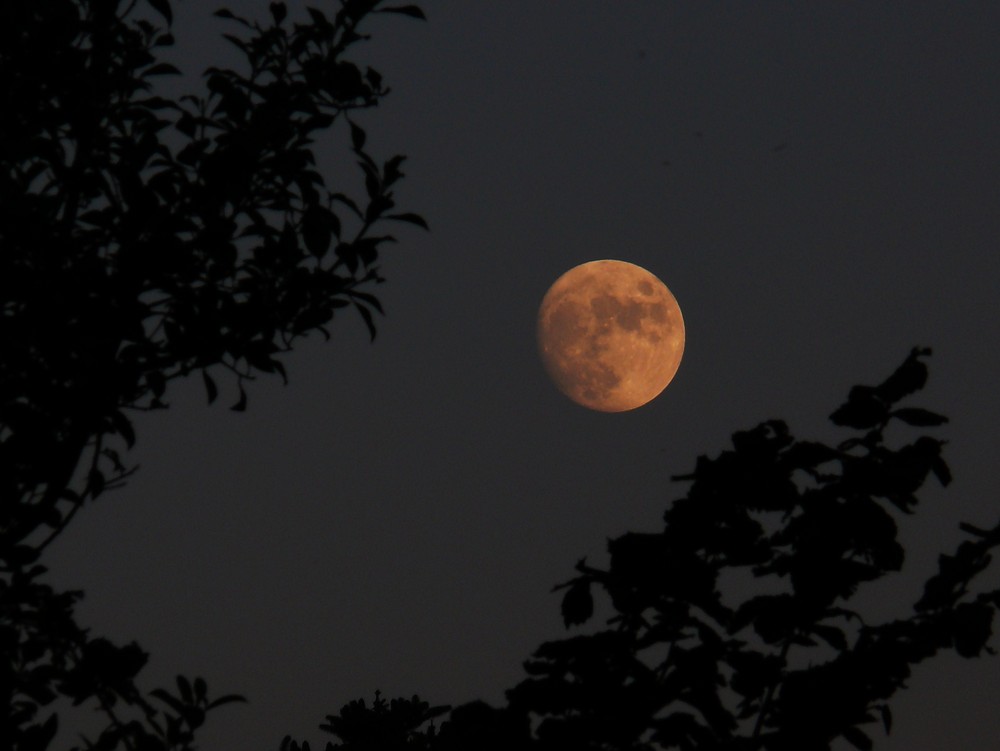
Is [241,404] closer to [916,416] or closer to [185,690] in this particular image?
[185,690]

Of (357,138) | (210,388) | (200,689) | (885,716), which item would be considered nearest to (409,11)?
(357,138)

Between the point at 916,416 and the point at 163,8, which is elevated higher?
the point at 163,8

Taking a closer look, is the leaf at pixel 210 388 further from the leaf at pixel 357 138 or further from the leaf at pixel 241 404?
the leaf at pixel 357 138

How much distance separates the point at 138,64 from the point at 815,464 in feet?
14.1

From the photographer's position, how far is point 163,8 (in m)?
6.94

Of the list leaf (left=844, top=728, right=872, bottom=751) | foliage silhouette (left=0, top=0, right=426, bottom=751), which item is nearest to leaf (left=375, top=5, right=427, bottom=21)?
foliage silhouette (left=0, top=0, right=426, bottom=751)

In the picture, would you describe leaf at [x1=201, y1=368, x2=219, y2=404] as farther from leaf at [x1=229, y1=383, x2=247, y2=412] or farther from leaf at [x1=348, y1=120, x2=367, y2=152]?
leaf at [x1=348, y1=120, x2=367, y2=152]

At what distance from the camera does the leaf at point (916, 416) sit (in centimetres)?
403

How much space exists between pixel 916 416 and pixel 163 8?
4.64 meters

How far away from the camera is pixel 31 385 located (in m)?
5.63

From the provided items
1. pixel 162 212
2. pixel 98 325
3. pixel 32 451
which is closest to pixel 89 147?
pixel 162 212

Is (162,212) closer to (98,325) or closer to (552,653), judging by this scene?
(98,325)

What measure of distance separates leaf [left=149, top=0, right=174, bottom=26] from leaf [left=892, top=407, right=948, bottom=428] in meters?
4.57

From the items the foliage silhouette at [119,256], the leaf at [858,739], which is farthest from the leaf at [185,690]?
the leaf at [858,739]
